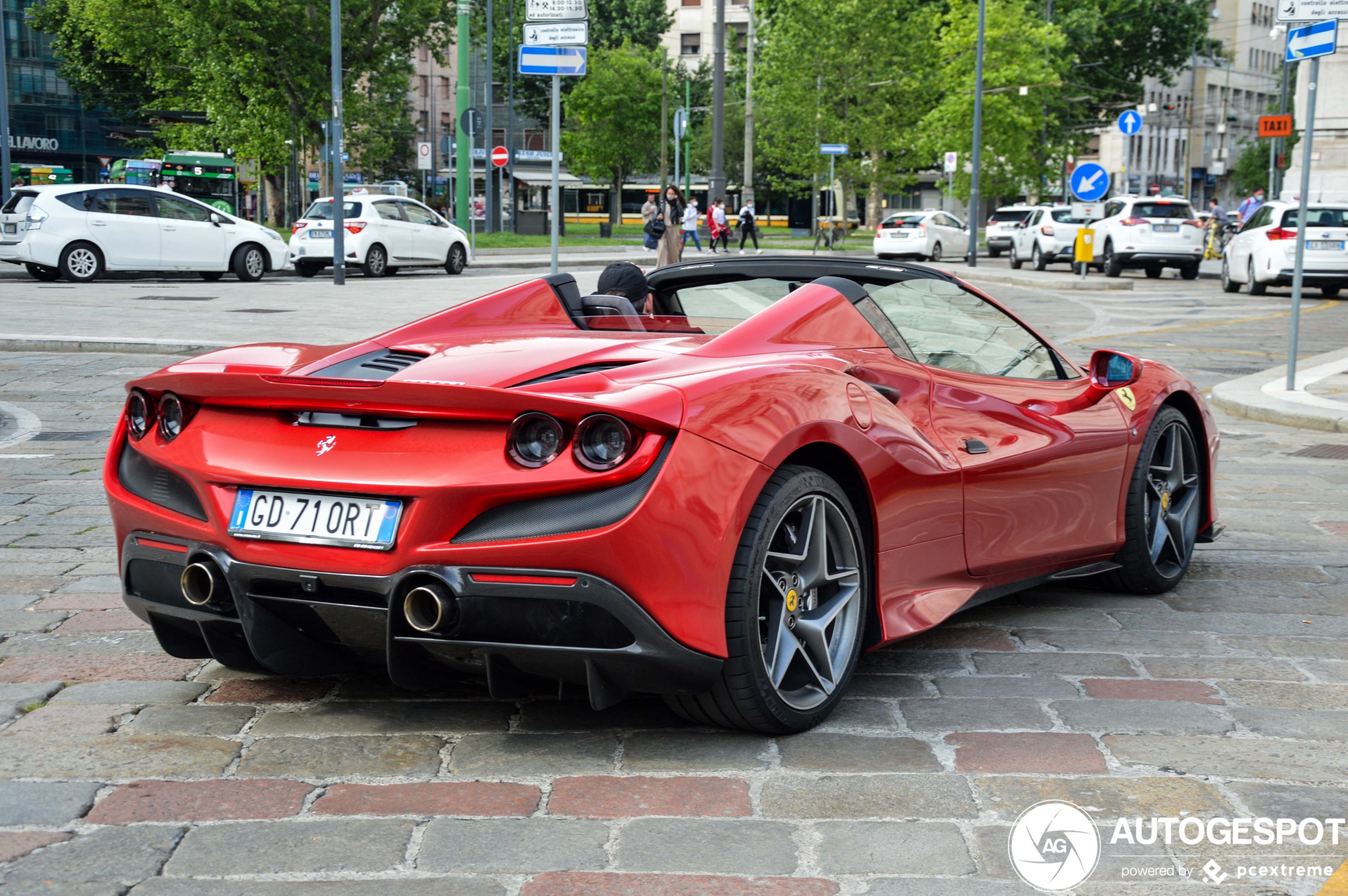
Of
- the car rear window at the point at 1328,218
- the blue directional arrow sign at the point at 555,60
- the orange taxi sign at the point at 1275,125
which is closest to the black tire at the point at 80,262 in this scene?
the blue directional arrow sign at the point at 555,60

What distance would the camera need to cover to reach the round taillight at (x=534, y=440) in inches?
129

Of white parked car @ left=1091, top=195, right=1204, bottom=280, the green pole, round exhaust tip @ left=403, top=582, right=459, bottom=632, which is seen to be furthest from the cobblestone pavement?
the green pole

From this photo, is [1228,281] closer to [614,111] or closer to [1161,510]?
[1161,510]

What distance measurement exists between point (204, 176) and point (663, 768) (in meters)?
60.8

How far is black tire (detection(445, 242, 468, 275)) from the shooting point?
29.4m

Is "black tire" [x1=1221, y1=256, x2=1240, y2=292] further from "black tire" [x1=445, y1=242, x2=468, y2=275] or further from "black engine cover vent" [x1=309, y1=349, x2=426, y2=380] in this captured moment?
"black engine cover vent" [x1=309, y1=349, x2=426, y2=380]

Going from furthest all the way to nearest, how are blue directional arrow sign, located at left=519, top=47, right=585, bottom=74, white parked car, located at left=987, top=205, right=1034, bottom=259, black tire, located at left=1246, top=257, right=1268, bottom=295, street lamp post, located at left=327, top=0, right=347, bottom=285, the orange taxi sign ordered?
white parked car, located at left=987, top=205, right=1034, bottom=259 < the orange taxi sign < black tire, located at left=1246, top=257, right=1268, bottom=295 < street lamp post, located at left=327, top=0, right=347, bottom=285 < blue directional arrow sign, located at left=519, top=47, right=585, bottom=74

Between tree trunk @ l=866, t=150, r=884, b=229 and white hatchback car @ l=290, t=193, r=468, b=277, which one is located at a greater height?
tree trunk @ l=866, t=150, r=884, b=229

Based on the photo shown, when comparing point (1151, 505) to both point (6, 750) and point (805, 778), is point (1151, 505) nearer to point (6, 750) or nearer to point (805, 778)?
point (805, 778)

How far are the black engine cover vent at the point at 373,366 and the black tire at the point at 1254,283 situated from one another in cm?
2454

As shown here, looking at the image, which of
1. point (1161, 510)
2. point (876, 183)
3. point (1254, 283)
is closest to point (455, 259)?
point (1254, 283)

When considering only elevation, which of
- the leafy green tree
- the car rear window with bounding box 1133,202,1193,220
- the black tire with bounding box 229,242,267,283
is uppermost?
the leafy green tree

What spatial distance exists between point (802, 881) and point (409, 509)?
3.84 feet

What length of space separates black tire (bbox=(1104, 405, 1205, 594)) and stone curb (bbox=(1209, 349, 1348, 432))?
18.0ft
